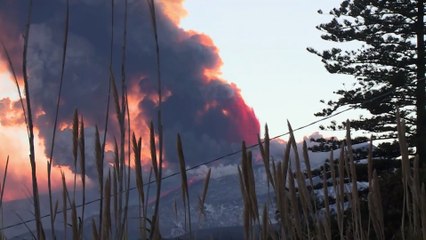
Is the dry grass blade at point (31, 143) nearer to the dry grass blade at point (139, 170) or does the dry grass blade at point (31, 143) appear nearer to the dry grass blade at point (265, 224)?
the dry grass blade at point (139, 170)

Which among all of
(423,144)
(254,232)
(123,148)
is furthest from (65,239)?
(423,144)

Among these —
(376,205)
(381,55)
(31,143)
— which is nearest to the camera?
(31,143)

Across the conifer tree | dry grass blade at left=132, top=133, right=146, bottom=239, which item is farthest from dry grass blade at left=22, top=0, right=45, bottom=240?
the conifer tree

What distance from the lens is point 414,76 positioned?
→ 32812mm

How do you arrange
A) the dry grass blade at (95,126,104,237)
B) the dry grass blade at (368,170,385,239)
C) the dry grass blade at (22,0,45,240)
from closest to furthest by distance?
the dry grass blade at (22,0,45,240)
the dry grass blade at (95,126,104,237)
the dry grass blade at (368,170,385,239)

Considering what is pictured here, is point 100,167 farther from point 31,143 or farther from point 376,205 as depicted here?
point 376,205

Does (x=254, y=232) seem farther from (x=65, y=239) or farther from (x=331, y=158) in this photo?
(x=65, y=239)

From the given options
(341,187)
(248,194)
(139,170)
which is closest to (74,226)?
(139,170)

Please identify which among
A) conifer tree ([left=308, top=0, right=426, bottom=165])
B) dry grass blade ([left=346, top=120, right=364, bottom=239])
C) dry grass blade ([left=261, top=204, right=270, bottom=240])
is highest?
conifer tree ([left=308, top=0, right=426, bottom=165])

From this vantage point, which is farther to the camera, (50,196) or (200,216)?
(200,216)

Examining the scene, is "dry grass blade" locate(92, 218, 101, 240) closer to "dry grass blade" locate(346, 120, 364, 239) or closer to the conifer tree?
"dry grass blade" locate(346, 120, 364, 239)

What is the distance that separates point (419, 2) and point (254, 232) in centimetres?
3254

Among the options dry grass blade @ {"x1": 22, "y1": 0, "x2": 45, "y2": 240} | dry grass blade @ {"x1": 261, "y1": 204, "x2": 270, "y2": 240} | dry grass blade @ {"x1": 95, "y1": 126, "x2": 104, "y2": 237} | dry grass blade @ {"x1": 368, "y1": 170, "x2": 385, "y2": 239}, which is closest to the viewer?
dry grass blade @ {"x1": 22, "y1": 0, "x2": 45, "y2": 240}

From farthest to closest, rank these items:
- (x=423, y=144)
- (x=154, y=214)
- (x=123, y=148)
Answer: (x=423, y=144)
(x=123, y=148)
(x=154, y=214)
